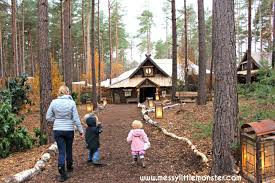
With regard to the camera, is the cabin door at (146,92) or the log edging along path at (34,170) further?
the cabin door at (146,92)

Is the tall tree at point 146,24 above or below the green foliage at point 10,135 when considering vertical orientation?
above

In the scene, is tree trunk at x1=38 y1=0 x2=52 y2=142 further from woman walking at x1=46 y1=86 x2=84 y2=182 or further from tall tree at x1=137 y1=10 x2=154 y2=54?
tall tree at x1=137 y1=10 x2=154 y2=54

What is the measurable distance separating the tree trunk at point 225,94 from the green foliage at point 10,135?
19.0ft

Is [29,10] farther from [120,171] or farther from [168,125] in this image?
[120,171]

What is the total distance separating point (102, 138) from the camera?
11094 mm

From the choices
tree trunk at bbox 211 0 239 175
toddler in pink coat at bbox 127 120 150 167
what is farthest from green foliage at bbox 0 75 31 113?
tree trunk at bbox 211 0 239 175

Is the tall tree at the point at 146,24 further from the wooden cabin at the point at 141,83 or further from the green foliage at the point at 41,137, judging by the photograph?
the green foliage at the point at 41,137

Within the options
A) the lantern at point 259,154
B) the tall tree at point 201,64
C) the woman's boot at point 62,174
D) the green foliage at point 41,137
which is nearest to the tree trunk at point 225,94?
the lantern at point 259,154

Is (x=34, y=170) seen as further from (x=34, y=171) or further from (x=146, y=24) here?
(x=146, y=24)

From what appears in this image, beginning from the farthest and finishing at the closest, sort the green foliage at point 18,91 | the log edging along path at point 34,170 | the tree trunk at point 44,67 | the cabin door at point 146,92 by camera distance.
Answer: the cabin door at point 146,92 < the green foliage at point 18,91 < the tree trunk at point 44,67 < the log edging along path at point 34,170

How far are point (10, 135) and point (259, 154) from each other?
6.77 metres

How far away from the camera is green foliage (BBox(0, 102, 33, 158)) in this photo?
8531mm

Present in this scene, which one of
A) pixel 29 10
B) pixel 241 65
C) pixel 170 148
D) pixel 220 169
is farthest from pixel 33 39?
pixel 220 169

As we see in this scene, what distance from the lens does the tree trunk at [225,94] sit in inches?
219
